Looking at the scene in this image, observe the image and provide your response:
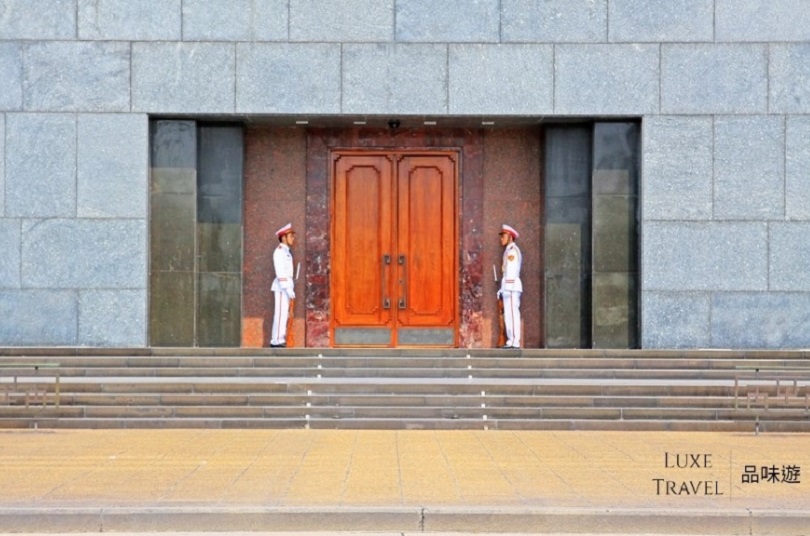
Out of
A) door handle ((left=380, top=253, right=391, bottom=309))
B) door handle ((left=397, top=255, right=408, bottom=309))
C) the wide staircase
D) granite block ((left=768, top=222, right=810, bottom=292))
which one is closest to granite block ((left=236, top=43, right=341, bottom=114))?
door handle ((left=380, top=253, right=391, bottom=309))

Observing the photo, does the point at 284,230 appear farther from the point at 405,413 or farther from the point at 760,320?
the point at 760,320

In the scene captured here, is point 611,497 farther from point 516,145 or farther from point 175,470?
point 516,145

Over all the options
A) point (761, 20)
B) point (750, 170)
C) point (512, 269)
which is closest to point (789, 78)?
point (761, 20)

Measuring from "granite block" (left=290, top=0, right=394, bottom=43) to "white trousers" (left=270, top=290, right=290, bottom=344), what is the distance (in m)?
4.35

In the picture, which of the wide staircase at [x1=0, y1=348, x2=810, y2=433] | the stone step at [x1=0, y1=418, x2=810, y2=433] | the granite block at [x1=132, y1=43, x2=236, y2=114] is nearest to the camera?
the stone step at [x1=0, y1=418, x2=810, y2=433]

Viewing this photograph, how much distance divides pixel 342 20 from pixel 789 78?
7.41 metres

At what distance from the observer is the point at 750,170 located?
1927 centimetres

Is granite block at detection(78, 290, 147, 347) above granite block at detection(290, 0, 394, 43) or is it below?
below

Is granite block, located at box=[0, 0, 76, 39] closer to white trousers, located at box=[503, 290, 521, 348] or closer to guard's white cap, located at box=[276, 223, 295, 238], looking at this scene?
guard's white cap, located at box=[276, 223, 295, 238]

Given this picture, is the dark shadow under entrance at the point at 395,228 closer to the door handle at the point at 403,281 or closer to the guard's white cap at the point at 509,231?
the door handle at the point at 403,281

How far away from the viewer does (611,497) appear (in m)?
9.98

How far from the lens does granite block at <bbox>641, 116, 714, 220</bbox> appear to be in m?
19.3

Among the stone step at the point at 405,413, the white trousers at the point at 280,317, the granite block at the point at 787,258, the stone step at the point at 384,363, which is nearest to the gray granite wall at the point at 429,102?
the granite block at the point at 787,258

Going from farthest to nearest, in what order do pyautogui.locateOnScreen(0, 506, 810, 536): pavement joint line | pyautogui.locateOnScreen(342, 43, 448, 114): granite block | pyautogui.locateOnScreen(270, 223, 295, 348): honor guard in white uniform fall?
pyautogui.locateOnScreen(270, 223, 295, 348): honor guard in white uniform, pyautogui.locateOnScreen(342, 43, 448, 114): granite block, pyautogui.locateOnScreen(0, 506, 810, 536): pavement joint line
